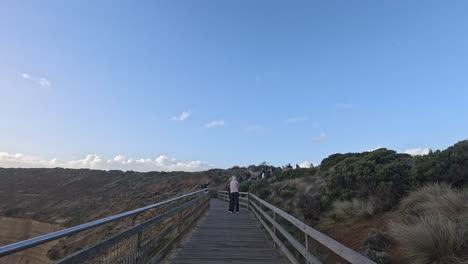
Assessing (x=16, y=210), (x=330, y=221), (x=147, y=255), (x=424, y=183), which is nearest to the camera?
(x=147, y=255)

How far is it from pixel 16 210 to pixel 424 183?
49.2 m

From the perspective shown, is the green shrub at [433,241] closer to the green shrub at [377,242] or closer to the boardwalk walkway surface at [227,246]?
the green shrub at [377,242]

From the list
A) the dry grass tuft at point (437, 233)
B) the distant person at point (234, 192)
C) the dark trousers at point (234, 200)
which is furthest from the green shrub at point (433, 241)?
the dark trousers at point (234, 200)

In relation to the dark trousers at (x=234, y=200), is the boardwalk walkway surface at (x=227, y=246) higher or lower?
lower

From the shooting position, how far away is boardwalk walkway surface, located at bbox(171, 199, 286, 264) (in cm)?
759

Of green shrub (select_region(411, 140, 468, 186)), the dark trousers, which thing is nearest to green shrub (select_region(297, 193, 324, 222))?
green shrub (select_region(411, 140, 468, 186))

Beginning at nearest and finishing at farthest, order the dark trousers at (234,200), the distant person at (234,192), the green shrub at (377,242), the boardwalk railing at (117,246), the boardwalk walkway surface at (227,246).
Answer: the boardwalk railing at (117,246)
the green shrub at (377,242)
the boardwalk walkway surface at (227,246)
the distant person at (234,192)
the dark trousers at (234,200)

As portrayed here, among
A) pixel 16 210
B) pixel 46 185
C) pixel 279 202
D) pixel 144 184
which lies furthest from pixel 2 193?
pixel 279 202

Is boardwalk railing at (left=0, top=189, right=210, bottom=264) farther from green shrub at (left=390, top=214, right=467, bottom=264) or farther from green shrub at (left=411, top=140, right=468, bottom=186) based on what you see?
green shrub at (left=411, top=140, right=468, bottom=186)

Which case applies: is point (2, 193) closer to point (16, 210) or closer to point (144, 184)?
point (16, 210)

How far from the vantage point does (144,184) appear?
59438 millimetres

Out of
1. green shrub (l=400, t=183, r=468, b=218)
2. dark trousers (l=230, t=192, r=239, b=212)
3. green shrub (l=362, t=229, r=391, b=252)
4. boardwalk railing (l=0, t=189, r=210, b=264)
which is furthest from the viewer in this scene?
dark trousers (l=230, t=192, r=239, b=212)

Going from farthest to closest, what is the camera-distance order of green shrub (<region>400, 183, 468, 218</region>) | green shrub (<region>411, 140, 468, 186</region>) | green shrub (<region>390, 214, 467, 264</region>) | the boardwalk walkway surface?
green shrub (<region>411, 140, 468, 186</region>), the boardwalk walkway surface, green shrub (<region>400, 183, 468, 218</region>), green shrub (<region>390, 214, 467, 264</region>)

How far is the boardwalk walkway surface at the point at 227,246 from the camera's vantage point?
7590mm
